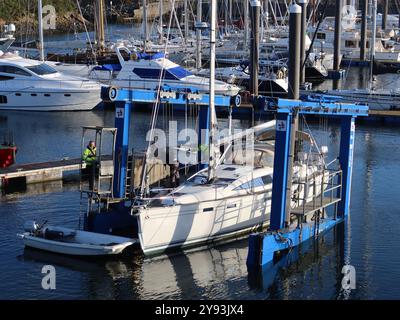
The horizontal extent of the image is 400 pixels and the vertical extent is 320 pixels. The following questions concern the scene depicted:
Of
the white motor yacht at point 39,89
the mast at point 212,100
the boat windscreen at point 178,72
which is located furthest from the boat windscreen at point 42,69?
the mast at point 212,100

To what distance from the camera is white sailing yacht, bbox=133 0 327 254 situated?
23.0m

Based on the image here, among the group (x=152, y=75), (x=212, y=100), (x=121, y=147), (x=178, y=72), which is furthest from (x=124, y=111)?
(x=152, y=75)

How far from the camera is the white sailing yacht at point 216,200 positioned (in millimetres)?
22969

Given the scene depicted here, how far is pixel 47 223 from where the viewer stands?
2670 centimetres

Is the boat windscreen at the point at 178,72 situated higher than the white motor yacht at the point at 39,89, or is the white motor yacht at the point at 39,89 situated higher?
the boat windscreen at the point at 178,72

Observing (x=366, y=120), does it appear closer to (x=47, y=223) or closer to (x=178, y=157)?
(x=178, y=157)

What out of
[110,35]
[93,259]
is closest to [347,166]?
[93,259]

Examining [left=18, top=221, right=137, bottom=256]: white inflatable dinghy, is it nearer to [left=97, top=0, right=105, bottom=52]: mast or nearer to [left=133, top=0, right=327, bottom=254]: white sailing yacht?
[left=133, top=0, right=327, bottom=254]: white sailing yacht

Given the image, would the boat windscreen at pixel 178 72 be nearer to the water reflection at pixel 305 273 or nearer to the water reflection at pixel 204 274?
the water reflection at pixel 305 273

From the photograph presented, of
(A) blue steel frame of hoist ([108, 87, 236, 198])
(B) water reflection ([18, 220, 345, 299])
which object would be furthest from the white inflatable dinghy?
(A) blue steel frame of hoist ([108, 87, 236, 198])

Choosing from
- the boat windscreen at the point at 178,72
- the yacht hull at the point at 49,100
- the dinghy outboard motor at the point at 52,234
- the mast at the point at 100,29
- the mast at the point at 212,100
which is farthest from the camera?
the mast at the point at 100,29

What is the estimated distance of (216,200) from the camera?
24.0m

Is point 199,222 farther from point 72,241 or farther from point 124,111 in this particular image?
point 124,111

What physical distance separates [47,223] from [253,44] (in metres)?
28.9
